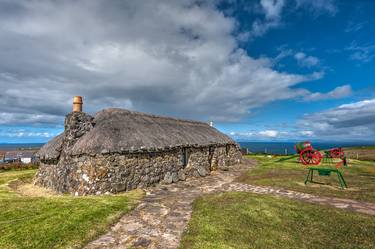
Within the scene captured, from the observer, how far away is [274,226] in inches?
279

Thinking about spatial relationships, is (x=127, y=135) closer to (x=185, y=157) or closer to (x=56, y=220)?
(x=185, y=157)

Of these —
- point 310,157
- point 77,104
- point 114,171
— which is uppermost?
point 77,104

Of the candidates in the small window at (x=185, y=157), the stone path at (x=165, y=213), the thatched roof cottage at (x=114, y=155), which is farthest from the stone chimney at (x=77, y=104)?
the small window at (x=185, y=157)

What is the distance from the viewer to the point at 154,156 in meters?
13.9

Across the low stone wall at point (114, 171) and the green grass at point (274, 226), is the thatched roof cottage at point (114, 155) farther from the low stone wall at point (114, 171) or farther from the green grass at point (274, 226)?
the green grass at point (274, 226)

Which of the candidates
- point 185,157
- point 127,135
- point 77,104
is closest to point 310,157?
point 185,157

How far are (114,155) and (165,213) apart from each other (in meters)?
5.22

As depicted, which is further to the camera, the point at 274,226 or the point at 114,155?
the point at 114,155

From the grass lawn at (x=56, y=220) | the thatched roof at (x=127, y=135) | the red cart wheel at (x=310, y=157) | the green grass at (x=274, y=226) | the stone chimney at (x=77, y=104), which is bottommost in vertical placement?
the green grass at (x=274, y=226)

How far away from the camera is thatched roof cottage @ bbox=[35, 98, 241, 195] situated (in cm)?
1187

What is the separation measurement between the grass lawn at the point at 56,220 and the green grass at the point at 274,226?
8.88 feet

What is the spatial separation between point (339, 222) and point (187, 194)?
6201mm

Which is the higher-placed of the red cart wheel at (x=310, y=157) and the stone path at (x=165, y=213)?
the red cart wheel at (x=310, y=157)

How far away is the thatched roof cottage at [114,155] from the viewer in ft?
38.9
